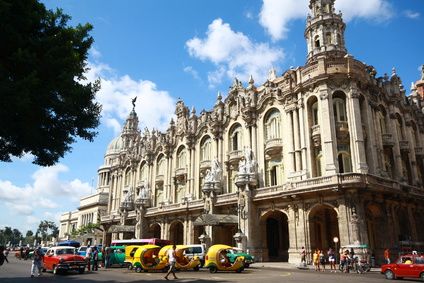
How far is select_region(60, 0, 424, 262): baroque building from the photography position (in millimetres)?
31219

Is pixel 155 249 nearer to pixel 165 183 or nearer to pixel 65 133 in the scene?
pixel 65 133

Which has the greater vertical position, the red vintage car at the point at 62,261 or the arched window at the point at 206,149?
the arched window at the point at 206,149

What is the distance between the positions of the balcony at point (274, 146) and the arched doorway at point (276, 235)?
20.2ft

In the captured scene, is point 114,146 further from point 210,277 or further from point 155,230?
point 210,277

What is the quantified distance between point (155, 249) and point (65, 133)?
11.4 meters

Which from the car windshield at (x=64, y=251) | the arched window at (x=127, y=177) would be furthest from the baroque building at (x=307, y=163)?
the car windshield at (x=64, y=251)

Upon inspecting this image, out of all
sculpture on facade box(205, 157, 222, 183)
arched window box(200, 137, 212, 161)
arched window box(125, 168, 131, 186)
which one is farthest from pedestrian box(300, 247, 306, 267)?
arched window box(125, 168, 131, 186)

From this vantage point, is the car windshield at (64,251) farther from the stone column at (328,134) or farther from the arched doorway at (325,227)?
the stone column at (328,134)

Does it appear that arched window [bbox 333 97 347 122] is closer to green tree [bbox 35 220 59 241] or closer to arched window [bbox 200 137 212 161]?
arched window [bbox 200 137 212 161]

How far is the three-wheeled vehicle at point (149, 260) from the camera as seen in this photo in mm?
23359

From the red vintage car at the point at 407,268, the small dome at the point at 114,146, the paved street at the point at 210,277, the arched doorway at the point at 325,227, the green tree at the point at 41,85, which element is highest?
the small dome at the point at 114,146

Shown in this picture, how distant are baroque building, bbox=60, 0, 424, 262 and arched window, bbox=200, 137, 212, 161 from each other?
5.2 inches

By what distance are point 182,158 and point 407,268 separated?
3519 centimetres

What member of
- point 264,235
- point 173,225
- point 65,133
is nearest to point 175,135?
point 173,225
